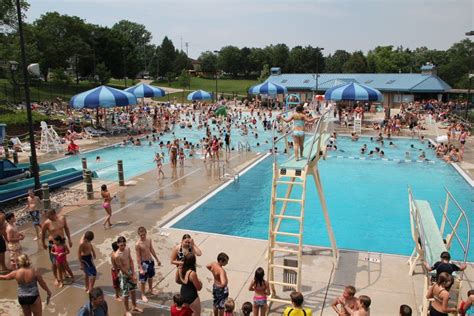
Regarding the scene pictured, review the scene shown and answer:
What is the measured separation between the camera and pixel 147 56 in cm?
11250

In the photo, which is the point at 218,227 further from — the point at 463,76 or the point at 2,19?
the point at 463,76

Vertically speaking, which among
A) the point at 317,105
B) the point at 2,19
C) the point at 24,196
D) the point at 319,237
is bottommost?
the point at 319,237

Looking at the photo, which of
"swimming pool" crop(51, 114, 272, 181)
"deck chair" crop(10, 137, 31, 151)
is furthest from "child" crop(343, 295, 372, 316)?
"deck chair" crop(10, 137, 31, 151)

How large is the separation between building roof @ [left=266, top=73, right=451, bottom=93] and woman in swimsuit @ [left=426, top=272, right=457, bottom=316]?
127 ft

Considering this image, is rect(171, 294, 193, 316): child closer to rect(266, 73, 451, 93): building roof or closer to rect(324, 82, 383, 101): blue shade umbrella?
Answer: rect(324, 82, 383, 101): blue shade umbrella

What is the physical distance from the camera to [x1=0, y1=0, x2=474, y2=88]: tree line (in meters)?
59.1

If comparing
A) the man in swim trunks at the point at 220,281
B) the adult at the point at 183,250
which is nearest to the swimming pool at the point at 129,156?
the adult at the point at 183,250

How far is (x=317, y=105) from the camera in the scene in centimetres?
1277

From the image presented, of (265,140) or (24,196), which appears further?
(265,140)

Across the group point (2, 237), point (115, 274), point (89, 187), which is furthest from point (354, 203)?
point (2, 237)

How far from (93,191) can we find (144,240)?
8.15m

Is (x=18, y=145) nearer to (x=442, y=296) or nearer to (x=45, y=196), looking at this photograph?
(x=45, y=196)

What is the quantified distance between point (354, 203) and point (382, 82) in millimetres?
39393

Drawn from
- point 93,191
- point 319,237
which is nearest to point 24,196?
point 93,191
